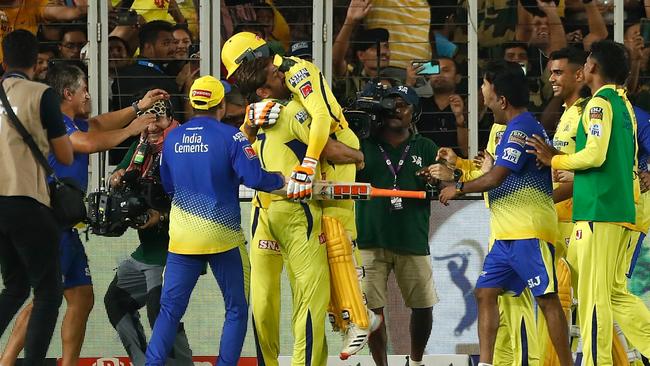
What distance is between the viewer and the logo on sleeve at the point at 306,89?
9.94 m

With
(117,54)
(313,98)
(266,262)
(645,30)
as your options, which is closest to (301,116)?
(313,98)

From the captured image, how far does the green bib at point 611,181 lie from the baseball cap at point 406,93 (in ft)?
5.60

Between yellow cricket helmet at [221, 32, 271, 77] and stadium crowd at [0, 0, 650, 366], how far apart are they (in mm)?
16

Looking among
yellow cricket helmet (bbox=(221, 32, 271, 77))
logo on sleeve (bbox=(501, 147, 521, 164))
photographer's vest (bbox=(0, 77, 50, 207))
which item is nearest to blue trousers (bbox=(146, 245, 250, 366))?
photographer's vest (bbox=(0, 77, 50, 207))

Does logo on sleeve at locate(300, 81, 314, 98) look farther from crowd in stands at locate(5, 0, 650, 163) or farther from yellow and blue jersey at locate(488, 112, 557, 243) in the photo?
crowd in stands at locate(5, 0, 650, 163)

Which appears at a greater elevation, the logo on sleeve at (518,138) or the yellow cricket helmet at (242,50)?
the yellow cricket helmet at (242,50)

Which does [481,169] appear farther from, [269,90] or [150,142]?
[150,142]

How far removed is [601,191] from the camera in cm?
973

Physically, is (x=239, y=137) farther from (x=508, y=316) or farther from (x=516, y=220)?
(x=508, y=316)

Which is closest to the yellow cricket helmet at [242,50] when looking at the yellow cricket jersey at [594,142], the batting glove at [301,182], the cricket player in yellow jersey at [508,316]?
the batting glove at [301,182]

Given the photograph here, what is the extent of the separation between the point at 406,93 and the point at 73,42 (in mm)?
3123

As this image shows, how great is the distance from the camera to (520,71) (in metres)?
10.1

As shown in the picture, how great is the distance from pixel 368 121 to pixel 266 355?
78.8 inches

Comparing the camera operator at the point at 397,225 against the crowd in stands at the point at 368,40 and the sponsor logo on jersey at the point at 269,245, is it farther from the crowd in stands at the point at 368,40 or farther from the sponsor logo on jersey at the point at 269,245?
the sponsor logo on jersey at the point at 269,245
